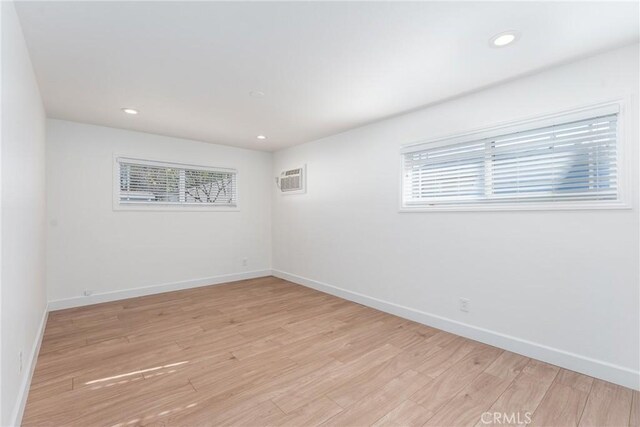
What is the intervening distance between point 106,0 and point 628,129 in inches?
132

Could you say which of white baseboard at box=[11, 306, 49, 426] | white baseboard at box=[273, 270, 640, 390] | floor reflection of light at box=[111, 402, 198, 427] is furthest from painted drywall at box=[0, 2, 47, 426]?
white baseboard at box=[273, 270, 640, 390]

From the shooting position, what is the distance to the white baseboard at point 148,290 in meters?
3.69

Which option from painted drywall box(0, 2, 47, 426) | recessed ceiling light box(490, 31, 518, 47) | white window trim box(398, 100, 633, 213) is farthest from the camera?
white window trim box(398, 100, 633, 213)

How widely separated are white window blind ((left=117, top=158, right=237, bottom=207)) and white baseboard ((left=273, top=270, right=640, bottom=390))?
2889 millimetres

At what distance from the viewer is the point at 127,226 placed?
4.12 m

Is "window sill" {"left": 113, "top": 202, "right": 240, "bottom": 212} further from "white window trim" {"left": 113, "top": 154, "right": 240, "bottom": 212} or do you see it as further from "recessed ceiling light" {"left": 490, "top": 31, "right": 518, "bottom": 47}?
"recessed ceiling light" {"left": 490, "top": 31, "right": 518, "bottom": 47}

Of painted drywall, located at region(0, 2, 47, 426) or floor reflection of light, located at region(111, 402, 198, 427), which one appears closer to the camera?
painted drywall, located at region(0, 2, 47, 426)

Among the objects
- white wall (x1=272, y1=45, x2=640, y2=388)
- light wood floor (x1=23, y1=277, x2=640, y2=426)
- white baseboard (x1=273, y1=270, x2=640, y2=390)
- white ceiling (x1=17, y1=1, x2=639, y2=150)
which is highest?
white ceiling (x1=17, y1=1, x2=639, y2=150)

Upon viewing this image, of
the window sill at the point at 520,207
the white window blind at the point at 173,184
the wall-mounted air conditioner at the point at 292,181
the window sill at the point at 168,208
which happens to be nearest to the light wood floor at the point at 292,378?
the window sill at the point at 520,207

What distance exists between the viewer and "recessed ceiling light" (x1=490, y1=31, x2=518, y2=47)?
1.89m

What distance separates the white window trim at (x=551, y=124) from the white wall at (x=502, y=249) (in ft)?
0.12

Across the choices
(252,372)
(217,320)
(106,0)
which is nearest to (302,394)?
(252,372)

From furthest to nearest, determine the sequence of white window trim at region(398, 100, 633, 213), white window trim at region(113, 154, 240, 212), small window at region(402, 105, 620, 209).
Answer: white window trim at region(113, 154, 240, 212) < small window at region(402, 105, 620, 209) < white window trim at region(398, 100, 633, 213)

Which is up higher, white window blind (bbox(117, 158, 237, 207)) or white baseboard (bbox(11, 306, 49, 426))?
white window blind (bbox(117, 158, 237, 207))
